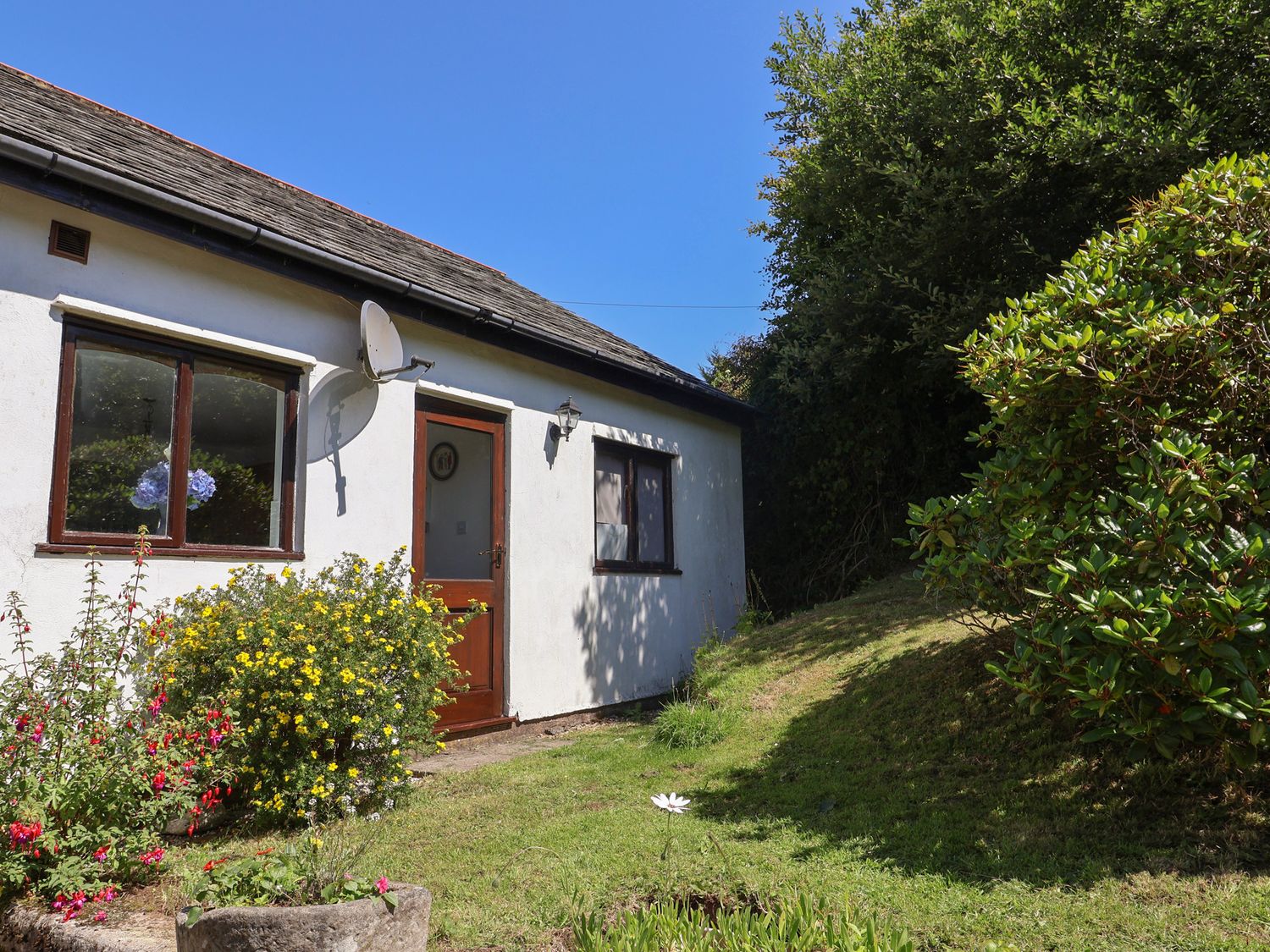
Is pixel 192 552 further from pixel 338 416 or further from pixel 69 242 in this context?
pixel 69 242

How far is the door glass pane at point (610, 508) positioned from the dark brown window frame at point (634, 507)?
0.05 meters

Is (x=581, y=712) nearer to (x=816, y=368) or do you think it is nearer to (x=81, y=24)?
(x=816, y=368)

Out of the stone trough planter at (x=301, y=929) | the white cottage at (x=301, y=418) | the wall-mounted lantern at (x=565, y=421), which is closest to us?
the stone trough planter at (x=301, y=929)

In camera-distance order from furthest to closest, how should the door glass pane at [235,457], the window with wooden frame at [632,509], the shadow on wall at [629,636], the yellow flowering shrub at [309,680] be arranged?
the window with wooden frame at [632,509], the shadow on wall at [629,636], the door glass pane at [235,457], the yellow flowering shrub at [309,680]

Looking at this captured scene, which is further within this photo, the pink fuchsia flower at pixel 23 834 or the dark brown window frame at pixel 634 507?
the dark brown window frame at pixel 634 507

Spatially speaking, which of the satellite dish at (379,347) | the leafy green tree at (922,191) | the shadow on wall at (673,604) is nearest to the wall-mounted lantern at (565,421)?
the shadow on wall at (673,604)

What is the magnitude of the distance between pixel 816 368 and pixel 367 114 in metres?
6.97

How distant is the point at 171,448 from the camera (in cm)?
501

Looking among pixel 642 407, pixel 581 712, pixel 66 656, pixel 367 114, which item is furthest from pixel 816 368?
pixel 66 656

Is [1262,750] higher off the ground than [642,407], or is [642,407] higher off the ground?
[642,407]

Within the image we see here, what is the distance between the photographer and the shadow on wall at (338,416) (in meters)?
5.81

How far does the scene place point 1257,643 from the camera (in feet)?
10.2

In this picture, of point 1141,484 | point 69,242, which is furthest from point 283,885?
point 69,242

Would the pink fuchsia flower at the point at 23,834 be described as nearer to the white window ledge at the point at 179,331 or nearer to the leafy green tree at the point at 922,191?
the white window ledge at the point at 179,331
